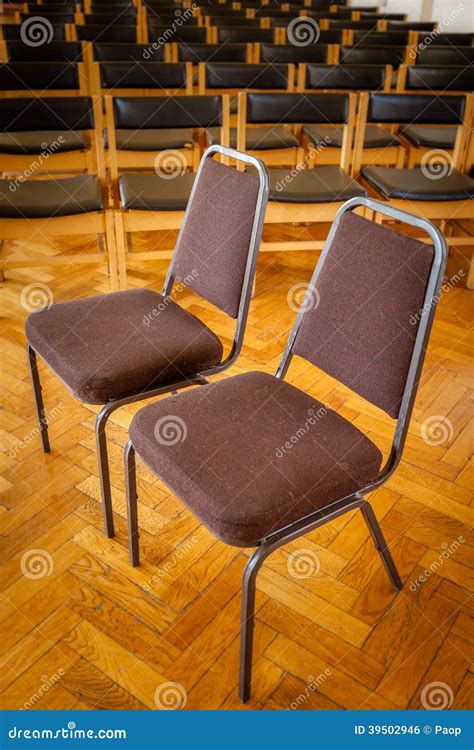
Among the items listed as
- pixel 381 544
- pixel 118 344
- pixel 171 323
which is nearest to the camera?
pixel 381 544

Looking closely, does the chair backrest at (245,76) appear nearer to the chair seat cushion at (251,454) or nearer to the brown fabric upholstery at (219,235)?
the brown fabric upholstery at (219,235)

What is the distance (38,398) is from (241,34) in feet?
13.3

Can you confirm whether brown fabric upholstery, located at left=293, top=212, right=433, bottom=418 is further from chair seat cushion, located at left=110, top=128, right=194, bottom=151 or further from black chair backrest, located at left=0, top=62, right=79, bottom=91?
black chair backrest, located at left=0, top=62, right=79, bottom=91

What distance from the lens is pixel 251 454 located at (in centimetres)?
128

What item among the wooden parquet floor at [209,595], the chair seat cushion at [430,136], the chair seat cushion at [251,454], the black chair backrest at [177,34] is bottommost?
the wooden parquet floor at [209,595]

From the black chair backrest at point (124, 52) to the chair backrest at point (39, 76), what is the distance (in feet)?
2.81

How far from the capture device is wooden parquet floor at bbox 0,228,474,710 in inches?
55.3

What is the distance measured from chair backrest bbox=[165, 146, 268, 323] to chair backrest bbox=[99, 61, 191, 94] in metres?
2.03

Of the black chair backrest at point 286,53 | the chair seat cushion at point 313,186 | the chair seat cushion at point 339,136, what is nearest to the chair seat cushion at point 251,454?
the chair seat cushion at point 313,186

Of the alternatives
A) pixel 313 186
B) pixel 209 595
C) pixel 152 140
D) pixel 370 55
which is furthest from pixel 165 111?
pixel 370 55

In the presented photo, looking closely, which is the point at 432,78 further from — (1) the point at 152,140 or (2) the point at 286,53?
(1) the point at 152,140

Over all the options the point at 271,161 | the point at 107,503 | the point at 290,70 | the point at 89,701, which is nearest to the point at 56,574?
the point at 107,503

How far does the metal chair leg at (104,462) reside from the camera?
1.49 m

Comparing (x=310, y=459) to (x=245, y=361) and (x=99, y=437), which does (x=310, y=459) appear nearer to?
(x=99, y=437)
